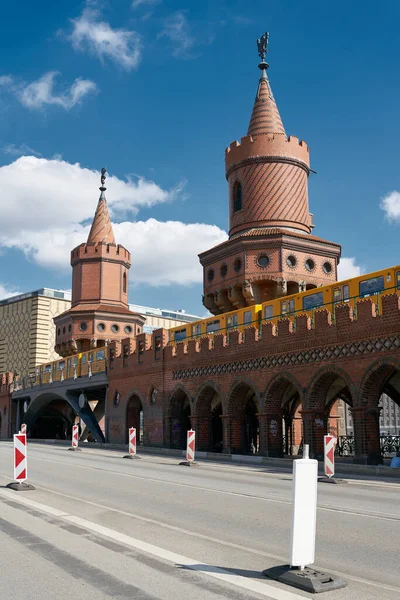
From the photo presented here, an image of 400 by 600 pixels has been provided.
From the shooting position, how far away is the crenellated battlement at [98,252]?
180 feet

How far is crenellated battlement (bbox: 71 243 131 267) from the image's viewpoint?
55.0m

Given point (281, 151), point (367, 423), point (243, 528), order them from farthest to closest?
point (281, 151) < point (367, 423) < point (243, 528)

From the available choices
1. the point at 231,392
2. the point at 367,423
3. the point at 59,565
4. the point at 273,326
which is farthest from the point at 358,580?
the point at 231,392

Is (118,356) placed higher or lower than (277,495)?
higher

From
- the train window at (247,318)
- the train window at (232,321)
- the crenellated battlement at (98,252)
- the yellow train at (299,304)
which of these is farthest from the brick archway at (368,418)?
the crenellated battlement at (98,252)

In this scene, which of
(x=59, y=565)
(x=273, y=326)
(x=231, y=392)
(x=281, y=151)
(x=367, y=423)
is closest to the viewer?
(x=59, y=565)

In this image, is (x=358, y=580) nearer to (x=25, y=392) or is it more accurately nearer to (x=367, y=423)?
(x=367, y=423)

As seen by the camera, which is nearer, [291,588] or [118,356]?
[291,588]

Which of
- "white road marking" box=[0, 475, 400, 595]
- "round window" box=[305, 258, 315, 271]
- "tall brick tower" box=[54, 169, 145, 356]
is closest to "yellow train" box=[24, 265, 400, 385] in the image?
"round window" box=[305, 258, 315, 271]

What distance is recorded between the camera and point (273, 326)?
88.3 ft

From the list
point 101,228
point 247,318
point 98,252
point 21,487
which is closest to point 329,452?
point 21,487

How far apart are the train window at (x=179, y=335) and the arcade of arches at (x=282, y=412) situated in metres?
2.95

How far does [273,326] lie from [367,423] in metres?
6.25

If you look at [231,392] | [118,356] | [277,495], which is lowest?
[277,495]
